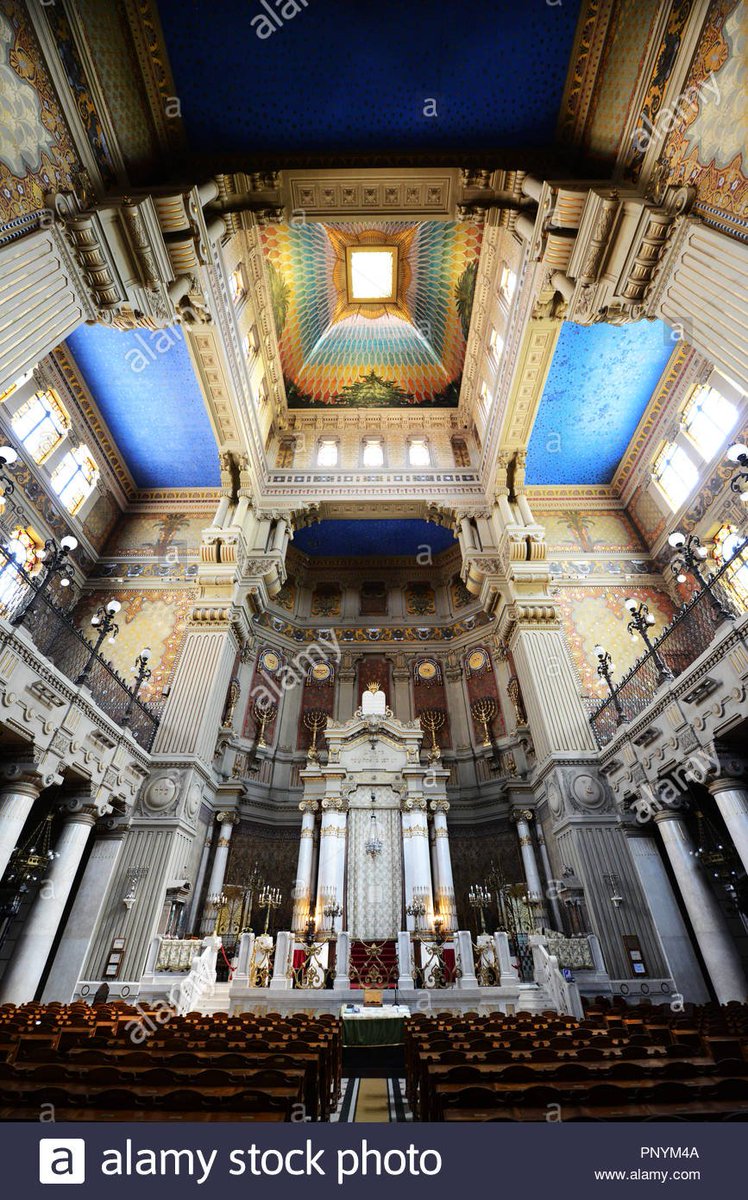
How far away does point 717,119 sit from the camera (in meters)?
8.53

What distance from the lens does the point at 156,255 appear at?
10.7 meters

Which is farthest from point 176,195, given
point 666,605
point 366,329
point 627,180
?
point 666,605

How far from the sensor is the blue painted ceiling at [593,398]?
15.8m

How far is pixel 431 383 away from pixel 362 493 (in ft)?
20.2

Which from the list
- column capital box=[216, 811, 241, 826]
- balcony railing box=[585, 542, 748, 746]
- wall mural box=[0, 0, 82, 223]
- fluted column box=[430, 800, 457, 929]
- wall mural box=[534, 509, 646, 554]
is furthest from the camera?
wall mural box=[534, 509, 646, 554]

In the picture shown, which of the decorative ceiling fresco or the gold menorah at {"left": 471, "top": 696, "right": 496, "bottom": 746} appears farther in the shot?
the decorative ceiling fresco

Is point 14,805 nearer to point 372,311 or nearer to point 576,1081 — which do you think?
point 576,1081

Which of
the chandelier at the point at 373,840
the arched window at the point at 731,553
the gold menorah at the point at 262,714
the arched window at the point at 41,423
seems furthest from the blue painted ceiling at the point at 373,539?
the chandelier at the point at 373,840

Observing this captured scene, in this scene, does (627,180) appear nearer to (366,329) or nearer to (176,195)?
(176,195)

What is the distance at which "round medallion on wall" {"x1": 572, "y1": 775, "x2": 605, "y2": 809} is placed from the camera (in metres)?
12.5

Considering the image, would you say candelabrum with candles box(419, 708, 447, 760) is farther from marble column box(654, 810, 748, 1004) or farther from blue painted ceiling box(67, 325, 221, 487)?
blue painted ceiling box(67, 325, 221, 487)

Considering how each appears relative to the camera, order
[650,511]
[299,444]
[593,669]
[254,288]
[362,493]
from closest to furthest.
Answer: [593,669], [254,288], [650,511], [362,493], [299,444]

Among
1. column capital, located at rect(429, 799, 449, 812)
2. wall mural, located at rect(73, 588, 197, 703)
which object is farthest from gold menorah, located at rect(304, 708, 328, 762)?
wall mural, located at rect(73, 588, 197, 703)

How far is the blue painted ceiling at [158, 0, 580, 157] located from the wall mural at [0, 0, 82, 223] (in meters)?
3.50
